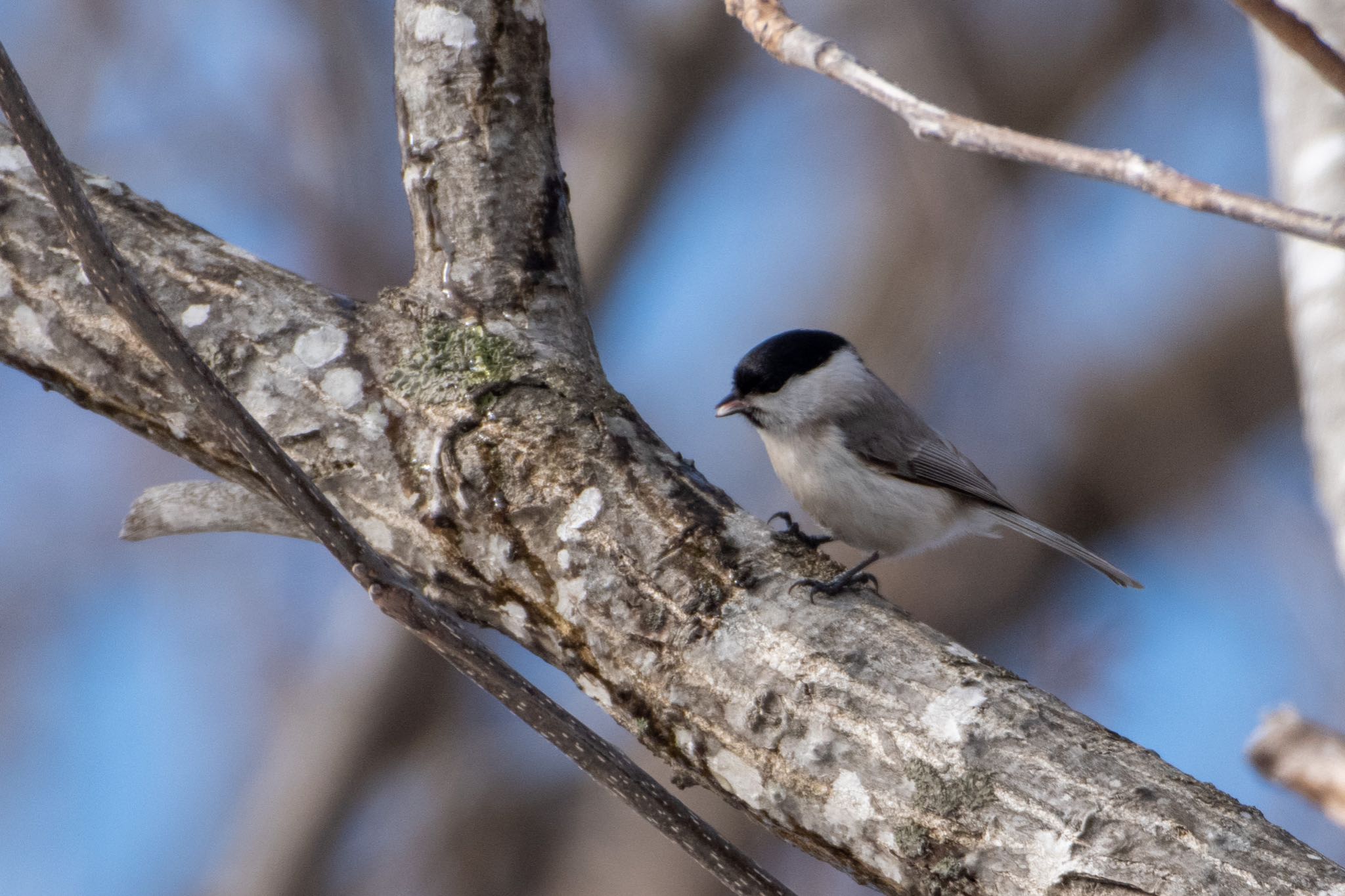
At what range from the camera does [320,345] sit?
1776 millimetres

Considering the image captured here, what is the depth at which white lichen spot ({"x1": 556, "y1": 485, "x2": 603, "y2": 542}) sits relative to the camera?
158 cm

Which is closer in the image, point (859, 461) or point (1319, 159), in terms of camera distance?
point (1319, 159)

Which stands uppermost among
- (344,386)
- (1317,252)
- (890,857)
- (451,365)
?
(1317,252)

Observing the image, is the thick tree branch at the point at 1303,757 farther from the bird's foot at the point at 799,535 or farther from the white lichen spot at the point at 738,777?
the white lichen spot at the point at 738,777

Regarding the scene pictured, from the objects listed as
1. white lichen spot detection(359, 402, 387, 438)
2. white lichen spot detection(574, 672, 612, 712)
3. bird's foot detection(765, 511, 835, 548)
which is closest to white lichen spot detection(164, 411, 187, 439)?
white lichen spot detection(359, 402, 387, 438)

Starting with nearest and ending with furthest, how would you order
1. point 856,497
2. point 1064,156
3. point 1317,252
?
1. point 1064,156
2. point 1317,252
3. point 856,497

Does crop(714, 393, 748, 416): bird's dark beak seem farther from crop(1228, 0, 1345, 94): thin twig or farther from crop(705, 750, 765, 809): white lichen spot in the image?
crop(1228, 0, 1345, 94): thin twig

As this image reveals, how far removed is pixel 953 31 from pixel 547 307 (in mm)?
4770

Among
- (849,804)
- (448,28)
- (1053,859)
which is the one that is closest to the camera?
(1053,859)

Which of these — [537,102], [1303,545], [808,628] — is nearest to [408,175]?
[537,102]

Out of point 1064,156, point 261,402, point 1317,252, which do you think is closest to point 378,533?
point 261,402

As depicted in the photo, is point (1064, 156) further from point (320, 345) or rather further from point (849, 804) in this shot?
point (320, 345)

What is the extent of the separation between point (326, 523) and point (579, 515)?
1.42ft

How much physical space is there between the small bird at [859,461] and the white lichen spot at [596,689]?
1047 millimetres
